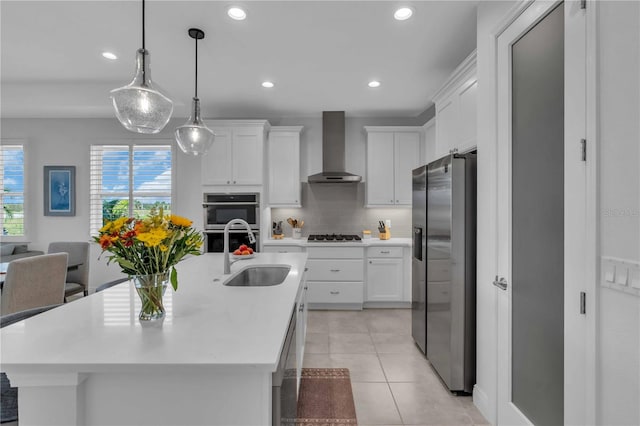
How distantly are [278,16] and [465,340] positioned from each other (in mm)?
2812

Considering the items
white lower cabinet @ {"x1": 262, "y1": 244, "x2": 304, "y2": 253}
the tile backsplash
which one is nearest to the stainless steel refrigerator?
white lower cabinet @ {"x1": 262, "y1": 244, "x2": 304, "y2": 253}

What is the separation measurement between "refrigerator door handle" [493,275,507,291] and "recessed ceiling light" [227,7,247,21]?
258 centimetres

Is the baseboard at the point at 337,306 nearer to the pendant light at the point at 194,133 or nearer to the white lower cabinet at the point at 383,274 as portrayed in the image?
the white lower cabinet at the point at 383,274

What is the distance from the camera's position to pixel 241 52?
2787 millimetres

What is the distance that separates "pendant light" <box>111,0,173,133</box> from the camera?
1562 millimetres

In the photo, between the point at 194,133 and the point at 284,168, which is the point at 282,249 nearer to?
the point at 284,168

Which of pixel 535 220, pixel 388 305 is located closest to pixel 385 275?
pixel 388 305

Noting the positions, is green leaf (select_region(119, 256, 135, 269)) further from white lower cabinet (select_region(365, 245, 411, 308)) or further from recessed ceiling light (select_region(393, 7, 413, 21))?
white lower cabinet (select_region(365, 245, 411, 308))

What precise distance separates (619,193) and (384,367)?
2144 millimetres

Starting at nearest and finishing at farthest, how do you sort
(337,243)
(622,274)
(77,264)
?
(622,274) → (77,264) → (337,243)

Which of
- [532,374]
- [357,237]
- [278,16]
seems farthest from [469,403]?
[278,16]

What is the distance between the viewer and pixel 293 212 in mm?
4652

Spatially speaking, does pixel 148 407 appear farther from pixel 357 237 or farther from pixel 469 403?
pixel 357 237

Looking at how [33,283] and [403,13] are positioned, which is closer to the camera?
[403,13]
